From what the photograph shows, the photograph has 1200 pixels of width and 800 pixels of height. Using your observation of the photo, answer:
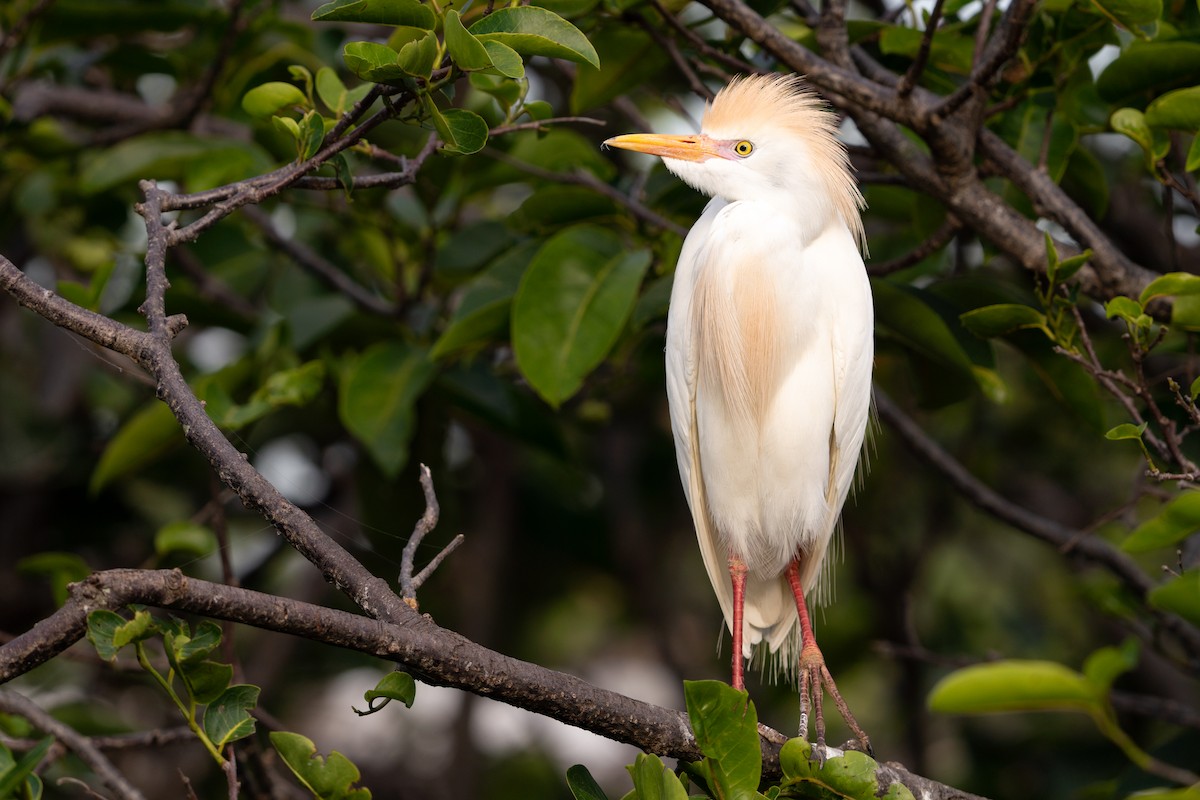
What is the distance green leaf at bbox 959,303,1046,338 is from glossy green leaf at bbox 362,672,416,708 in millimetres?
1458

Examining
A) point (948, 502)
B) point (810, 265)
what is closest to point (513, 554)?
point (948, 502)

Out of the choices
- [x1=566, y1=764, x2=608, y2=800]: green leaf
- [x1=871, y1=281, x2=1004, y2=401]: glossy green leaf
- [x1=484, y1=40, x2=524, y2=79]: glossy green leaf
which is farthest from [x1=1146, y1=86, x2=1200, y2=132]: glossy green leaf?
[x1=566, y1=764, x2=608, y2=800]: green leaf

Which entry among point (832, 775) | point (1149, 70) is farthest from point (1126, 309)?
point (832, 775)

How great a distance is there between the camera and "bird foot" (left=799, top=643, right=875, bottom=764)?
2.45m

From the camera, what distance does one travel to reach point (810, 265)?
2.73m

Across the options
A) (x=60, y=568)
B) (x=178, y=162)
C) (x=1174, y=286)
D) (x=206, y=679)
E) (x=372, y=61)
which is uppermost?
(x=372, y=61)

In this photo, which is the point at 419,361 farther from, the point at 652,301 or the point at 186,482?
the point at 186,482

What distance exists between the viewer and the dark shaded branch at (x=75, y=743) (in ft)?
6.97

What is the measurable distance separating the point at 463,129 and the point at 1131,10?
142cm

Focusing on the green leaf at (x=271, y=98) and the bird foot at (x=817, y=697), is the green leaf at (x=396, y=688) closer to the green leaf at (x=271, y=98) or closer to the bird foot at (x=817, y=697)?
the bird foot at (x=817, y=697)

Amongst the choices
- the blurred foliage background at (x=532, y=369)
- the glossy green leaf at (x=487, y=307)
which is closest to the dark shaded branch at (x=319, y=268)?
the blurred foliage background at (x=532, y=369)

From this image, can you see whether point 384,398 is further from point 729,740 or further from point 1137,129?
point 1137,129

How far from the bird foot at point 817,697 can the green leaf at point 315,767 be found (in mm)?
952

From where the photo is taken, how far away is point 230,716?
171cm
